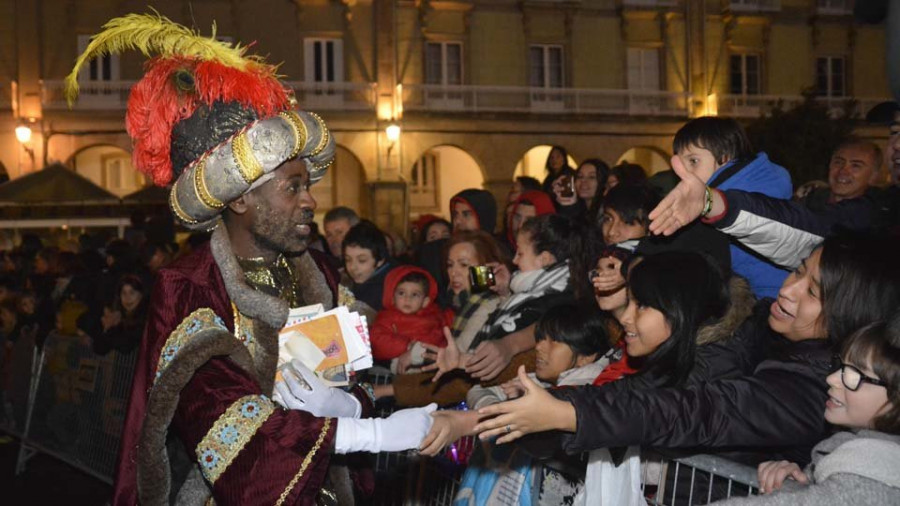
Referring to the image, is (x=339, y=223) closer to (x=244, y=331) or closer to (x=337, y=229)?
(x=337, y=229)

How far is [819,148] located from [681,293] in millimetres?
21049

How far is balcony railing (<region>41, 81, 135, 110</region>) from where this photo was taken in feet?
74.4

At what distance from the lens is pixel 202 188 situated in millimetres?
3299

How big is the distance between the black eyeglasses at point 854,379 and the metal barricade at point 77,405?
16.4 feet

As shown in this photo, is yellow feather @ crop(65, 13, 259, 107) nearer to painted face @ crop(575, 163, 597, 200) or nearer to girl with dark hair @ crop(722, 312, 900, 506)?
girl with dark hair @ crop(722, 312, 900, 506)

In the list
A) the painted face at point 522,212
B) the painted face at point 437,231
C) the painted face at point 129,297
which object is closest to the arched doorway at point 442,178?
the painted face at point 437,231

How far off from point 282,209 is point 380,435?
3.29 feet

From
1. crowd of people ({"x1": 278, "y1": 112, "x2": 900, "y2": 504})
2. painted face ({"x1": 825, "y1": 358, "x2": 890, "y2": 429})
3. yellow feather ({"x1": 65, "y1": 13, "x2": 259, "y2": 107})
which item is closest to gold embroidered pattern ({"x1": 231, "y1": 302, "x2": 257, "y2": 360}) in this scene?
crowd of people ({"x1": 278, "y1": 112, "x2": 900, "y2": 504})

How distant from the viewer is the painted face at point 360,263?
22.7ft

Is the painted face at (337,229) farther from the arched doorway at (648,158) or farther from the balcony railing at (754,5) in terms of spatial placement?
the balcony railing at (754,5)

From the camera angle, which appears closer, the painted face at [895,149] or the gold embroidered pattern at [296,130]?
the gold embroidered pattern at [296,130]

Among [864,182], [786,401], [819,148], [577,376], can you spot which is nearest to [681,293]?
[786,401]

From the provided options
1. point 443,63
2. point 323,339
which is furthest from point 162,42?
point 443,63

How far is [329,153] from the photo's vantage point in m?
3.67
